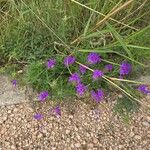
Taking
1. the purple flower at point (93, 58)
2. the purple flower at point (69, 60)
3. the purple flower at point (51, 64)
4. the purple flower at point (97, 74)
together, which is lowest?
the purple flower at point (51, 64)

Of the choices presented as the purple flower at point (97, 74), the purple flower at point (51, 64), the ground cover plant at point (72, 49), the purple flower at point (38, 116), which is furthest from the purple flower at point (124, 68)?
the purple flower at point (38, 116)

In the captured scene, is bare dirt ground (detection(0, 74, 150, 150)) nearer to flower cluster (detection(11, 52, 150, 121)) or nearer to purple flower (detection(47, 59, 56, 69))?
flower cluster (detection(11, 52, 150, 121))

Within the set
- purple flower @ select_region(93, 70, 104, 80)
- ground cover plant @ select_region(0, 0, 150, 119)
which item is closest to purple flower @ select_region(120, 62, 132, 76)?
ground cover plant @ select_region(0, 0, 150, 119)

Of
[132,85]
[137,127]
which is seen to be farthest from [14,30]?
[137,127]

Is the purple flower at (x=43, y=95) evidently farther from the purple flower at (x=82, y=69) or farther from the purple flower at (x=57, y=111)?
the purple flower at (x=82, y=69)

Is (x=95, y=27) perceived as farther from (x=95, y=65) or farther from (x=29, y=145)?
(x=29, y=145)

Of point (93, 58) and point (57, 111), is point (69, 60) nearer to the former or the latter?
point (93, 58)
